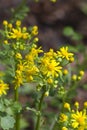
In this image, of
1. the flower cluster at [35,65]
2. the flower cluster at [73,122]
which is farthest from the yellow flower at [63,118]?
the flower cluster at [35,65]

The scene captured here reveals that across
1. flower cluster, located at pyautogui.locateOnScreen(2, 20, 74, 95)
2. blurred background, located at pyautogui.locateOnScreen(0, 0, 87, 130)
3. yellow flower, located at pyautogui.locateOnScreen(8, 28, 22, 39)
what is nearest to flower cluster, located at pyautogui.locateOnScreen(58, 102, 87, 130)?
flower cluster, located at pyautogui.locateOnScreen(2, 20, 74, 95)

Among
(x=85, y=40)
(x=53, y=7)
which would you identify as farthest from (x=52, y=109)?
(x=53, y=7)

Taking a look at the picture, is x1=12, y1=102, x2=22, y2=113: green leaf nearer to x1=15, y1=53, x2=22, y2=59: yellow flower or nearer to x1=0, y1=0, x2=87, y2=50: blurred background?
x1=15, y1=53, x2=22, y2=59: yellow flower

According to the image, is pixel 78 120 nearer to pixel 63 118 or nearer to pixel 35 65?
pixel 63 118

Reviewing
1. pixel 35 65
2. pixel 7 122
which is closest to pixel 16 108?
pixel 7 122

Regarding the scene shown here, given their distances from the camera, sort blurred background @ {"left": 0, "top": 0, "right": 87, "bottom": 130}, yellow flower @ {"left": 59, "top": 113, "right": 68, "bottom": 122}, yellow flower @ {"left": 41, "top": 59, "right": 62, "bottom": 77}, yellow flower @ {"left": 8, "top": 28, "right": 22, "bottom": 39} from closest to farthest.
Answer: yellow flower @ {"left": 41, "top": 59, "right": 62, "bottom": 77} < yellow flower @ {"left": 59, "top": 113, "right": 68, "bottom": 122} < yellow flower @ {"left": 8, "top": 28, "right": 22, "bottom": 39} < blurred background @ {"left": 0, "top": 0, "right": 87, "bottom": 130}

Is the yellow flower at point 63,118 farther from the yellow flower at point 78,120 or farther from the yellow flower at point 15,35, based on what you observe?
the yellow flower at point 15,35

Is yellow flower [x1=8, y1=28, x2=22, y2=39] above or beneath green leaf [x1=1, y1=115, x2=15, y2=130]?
above

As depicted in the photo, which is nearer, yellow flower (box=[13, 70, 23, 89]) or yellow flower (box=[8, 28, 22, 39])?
yellow flower (box=[13, 70, 23, 89])

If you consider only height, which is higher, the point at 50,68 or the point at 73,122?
the point at 50,68
